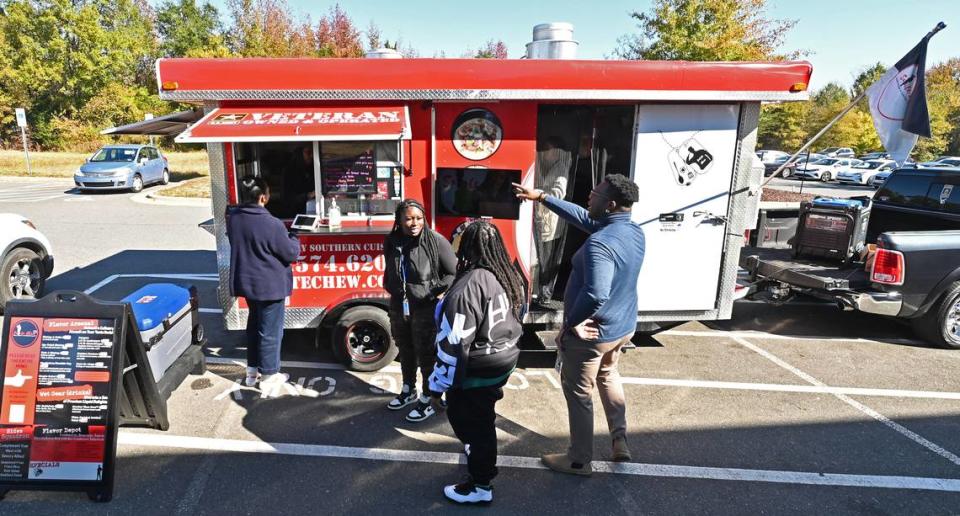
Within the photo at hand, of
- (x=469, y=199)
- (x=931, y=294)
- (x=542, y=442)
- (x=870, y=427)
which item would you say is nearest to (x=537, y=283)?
(x=469, y=199)

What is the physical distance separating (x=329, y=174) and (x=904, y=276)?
5827 mm

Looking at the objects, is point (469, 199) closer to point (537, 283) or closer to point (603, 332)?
point (537, 283)

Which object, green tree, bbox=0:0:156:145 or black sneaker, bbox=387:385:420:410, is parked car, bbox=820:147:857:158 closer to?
black sneaker, bbox=387:385:420:410

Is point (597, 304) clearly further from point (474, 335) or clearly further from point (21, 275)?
point (21, 275)

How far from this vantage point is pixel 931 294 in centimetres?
575

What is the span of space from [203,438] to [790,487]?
156 inches

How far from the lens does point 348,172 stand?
4859mm

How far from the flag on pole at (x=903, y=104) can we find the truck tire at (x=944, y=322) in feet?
5.31

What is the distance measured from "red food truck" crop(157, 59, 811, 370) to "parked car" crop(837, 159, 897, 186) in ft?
90.1

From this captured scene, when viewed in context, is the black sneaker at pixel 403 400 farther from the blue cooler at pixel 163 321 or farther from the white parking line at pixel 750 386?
the blue cooler at pixel 163 321

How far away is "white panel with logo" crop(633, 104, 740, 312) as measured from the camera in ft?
16.1

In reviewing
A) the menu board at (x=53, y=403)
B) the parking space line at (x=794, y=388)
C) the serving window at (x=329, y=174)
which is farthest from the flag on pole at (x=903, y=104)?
the menu board at (x=53, y=403)

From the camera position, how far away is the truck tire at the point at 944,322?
5793mm

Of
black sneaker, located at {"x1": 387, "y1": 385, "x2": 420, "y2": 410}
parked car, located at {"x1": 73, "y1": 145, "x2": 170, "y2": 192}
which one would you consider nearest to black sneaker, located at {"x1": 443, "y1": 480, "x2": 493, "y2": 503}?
black sneaker, located at {"x1": 387, "y1": 385, "x2": 420, "y2": 410}
